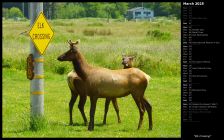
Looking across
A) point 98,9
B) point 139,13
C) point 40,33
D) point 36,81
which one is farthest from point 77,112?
point 98,9

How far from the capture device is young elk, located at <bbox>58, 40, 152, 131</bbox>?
14805mm

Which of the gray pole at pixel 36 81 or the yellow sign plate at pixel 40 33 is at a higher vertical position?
the yellow sign plate at pixel 40 33

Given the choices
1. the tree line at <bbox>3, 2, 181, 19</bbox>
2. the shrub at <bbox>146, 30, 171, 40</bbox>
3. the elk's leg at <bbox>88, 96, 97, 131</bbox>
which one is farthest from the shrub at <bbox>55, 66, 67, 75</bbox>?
the tree line at <bbox>3, 2, 181, 19</bbox>

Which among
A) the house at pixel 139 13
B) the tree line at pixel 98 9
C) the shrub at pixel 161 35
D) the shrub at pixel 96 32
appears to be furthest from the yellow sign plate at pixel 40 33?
the house at pixel 139 13

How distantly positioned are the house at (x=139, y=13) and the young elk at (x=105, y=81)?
167 feet

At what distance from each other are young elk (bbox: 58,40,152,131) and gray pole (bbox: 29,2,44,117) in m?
0.63

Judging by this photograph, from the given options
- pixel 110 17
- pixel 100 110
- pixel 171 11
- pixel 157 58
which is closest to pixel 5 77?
pixel 157 58

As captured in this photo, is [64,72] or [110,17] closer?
[64,72]

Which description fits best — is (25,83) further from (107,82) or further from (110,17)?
(110,17)

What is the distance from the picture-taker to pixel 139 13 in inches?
2685

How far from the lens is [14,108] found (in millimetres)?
19953

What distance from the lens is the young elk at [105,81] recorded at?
14805 millimetres

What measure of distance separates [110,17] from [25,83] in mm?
49643

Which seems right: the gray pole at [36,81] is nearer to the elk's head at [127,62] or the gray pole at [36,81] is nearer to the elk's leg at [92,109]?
the elk's leg at [92,109]
